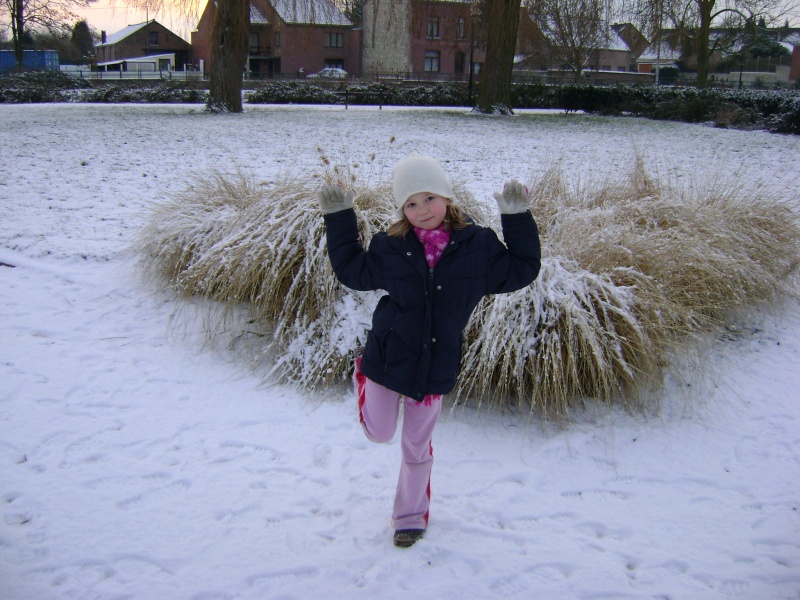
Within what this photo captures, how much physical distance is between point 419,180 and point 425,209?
0.10m

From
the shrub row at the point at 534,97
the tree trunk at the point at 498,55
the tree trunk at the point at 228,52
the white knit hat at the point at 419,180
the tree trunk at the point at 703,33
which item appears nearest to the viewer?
the white knit hat at the point at 419,180

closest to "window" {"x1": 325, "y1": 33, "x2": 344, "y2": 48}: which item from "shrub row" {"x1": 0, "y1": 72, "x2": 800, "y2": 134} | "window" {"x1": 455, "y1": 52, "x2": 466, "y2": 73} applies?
"window" {"x1": 455, "y1": 52, "x2": 466, "y2": 73}

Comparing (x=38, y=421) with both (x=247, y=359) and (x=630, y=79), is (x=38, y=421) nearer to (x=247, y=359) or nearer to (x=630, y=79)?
(x=247, y=359)

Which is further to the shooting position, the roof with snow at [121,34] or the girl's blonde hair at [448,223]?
the roof with snow at [121,34]

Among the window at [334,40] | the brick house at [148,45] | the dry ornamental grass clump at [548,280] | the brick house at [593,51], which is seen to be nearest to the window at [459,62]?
the brick house at [593,51]

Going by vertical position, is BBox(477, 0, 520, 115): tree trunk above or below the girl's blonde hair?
above

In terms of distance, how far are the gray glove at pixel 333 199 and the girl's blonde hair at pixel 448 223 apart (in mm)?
186

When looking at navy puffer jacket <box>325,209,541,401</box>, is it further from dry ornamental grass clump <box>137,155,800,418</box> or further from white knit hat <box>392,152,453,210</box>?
dry ornamental grass clump <box>137,155,800,418</box>

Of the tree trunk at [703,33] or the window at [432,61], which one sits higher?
the window at [432,61]

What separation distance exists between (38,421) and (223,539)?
1.36 m

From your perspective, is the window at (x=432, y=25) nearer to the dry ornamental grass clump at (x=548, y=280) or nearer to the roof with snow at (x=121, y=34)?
the dry ornamental grass clump at (x=548, y=280)

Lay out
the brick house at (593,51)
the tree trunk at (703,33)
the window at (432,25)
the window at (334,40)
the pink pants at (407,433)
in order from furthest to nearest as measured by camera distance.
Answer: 1. the window at (334,40)
2. the tree trunk at (703,33)
3. the window at (432,25)
4. the brick house at (593,51)
5. the pink pants at (407,433)

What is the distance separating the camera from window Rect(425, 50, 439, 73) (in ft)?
149

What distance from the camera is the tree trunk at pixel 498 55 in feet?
59.1
